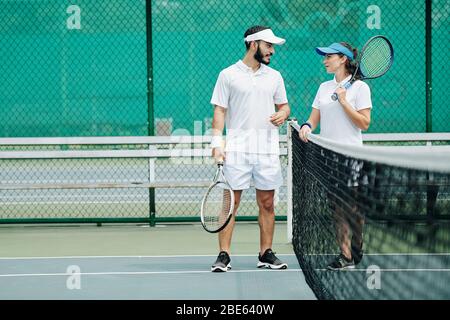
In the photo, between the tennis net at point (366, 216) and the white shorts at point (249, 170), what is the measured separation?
0.85ft

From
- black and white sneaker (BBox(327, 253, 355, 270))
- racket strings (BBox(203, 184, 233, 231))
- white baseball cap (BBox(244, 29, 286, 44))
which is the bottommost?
black and white sneaker (BBox(327, 253, 355, 270))

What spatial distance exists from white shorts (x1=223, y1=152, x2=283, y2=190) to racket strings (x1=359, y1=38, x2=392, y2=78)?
94 cm

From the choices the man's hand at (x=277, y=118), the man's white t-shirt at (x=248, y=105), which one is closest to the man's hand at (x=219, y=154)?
the man's white t-shirt at (x=248, y=105)

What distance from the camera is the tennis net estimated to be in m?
4.09

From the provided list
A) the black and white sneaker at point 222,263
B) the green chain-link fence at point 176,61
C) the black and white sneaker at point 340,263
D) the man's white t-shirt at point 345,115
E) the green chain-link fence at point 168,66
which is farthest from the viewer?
the green chain-link fence at point 176,61

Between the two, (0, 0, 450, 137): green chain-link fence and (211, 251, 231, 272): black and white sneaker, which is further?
(0, 0, 450, 137): green chain-link fence

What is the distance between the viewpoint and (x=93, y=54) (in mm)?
13273

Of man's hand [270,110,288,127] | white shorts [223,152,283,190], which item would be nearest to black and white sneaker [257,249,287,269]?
white shorts [223,152,283,190]

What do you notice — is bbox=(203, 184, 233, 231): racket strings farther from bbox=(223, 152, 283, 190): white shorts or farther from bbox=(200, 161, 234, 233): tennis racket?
bbox=(223, 152, 283, 190): white shorts

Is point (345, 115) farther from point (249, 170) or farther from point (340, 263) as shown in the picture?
point (340, 263)

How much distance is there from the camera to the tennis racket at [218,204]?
6848mm

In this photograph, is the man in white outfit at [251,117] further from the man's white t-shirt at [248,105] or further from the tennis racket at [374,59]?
the tennis racket at [374,59]

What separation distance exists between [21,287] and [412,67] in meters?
8.22
